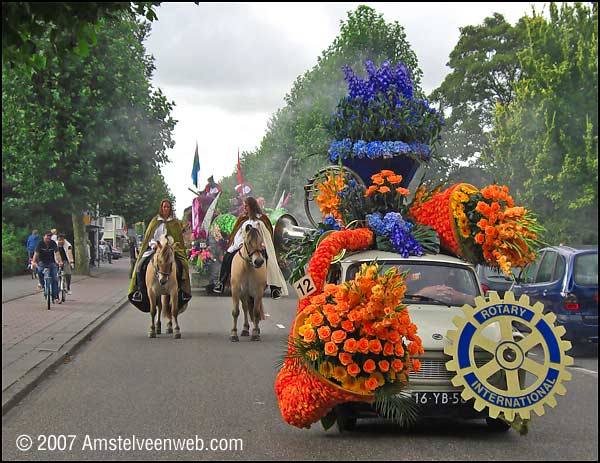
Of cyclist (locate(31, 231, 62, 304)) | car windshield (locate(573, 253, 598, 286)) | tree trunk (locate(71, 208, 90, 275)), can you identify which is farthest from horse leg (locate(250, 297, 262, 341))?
tree trunk (locate(71, 208, 90, 275))

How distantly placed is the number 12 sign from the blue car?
7178mm

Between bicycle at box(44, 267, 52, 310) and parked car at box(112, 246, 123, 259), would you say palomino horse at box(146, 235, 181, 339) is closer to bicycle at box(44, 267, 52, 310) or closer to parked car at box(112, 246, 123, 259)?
bicycle at box(44, 267, 52, 310)

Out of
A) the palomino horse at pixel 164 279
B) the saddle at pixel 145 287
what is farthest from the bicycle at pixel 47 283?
the palomino horse at pixel 164 279

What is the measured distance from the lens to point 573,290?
1504 cm

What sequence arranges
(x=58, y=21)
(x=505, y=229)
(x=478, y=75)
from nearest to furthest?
(x=58, y=21), (x=505, y=229), (x=478, y=75)

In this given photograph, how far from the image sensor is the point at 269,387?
456 inches

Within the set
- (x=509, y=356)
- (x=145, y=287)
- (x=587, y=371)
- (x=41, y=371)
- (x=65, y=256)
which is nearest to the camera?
(x=509, y=356)

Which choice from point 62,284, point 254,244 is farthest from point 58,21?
point 62,284

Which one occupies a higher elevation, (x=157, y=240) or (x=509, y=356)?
(x=157, y=240)

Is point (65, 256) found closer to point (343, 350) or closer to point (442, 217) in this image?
point (442, 217)

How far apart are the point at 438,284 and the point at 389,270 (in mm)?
1808

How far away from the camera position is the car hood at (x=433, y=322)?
24.3 feet

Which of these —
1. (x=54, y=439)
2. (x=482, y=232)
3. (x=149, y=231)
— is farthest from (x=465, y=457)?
(x=149, y=231)

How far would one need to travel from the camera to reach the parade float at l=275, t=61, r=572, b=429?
5.21 metres
